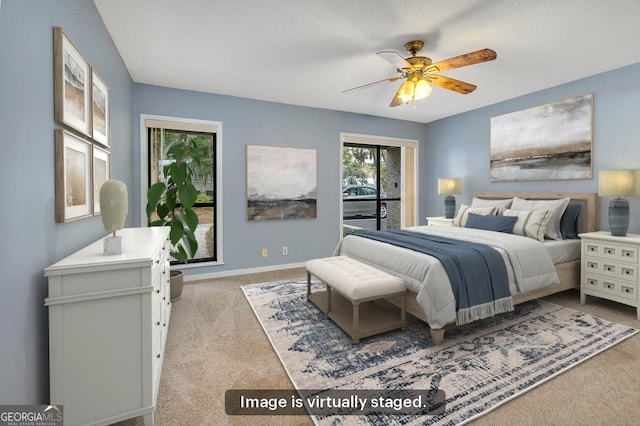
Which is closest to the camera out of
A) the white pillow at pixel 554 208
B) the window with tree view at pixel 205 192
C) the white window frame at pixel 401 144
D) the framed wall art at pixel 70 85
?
the framed wall art at pixel 70 85

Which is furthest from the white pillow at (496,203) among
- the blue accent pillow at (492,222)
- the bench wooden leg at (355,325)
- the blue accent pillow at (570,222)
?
the bench wooden leg at (355,325)

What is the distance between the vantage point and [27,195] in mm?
1271

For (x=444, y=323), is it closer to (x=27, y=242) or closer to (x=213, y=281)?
(x=27, y=242)

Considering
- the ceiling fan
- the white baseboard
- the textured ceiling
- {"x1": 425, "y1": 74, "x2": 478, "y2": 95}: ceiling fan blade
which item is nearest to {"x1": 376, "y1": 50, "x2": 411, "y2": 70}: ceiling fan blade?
the ceiling fan

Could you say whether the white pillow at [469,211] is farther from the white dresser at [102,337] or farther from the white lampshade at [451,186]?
the white dresser at [102,337]

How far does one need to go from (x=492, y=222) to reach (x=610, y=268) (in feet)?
3.66

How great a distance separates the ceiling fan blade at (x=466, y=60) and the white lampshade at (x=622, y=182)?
1.81 m

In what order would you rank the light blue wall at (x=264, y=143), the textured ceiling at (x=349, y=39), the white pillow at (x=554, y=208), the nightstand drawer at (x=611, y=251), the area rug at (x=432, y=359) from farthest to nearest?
the light blue wall at (x=264, y=143) → the white pillow at (x=554, y=208) → the nightstand drawer at (x=611, y=251) → the textured ceiling at (x=349, y=39) → the area rug at (x=432, y=359)

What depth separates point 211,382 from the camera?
6.28 feet

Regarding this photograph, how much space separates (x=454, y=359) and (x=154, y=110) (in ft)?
13.7

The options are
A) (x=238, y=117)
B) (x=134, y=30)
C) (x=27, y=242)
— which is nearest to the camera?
(x=27, y=242)

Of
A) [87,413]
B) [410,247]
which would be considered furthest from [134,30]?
[410,247]

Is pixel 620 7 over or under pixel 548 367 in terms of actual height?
over

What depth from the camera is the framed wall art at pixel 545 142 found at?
361cm
